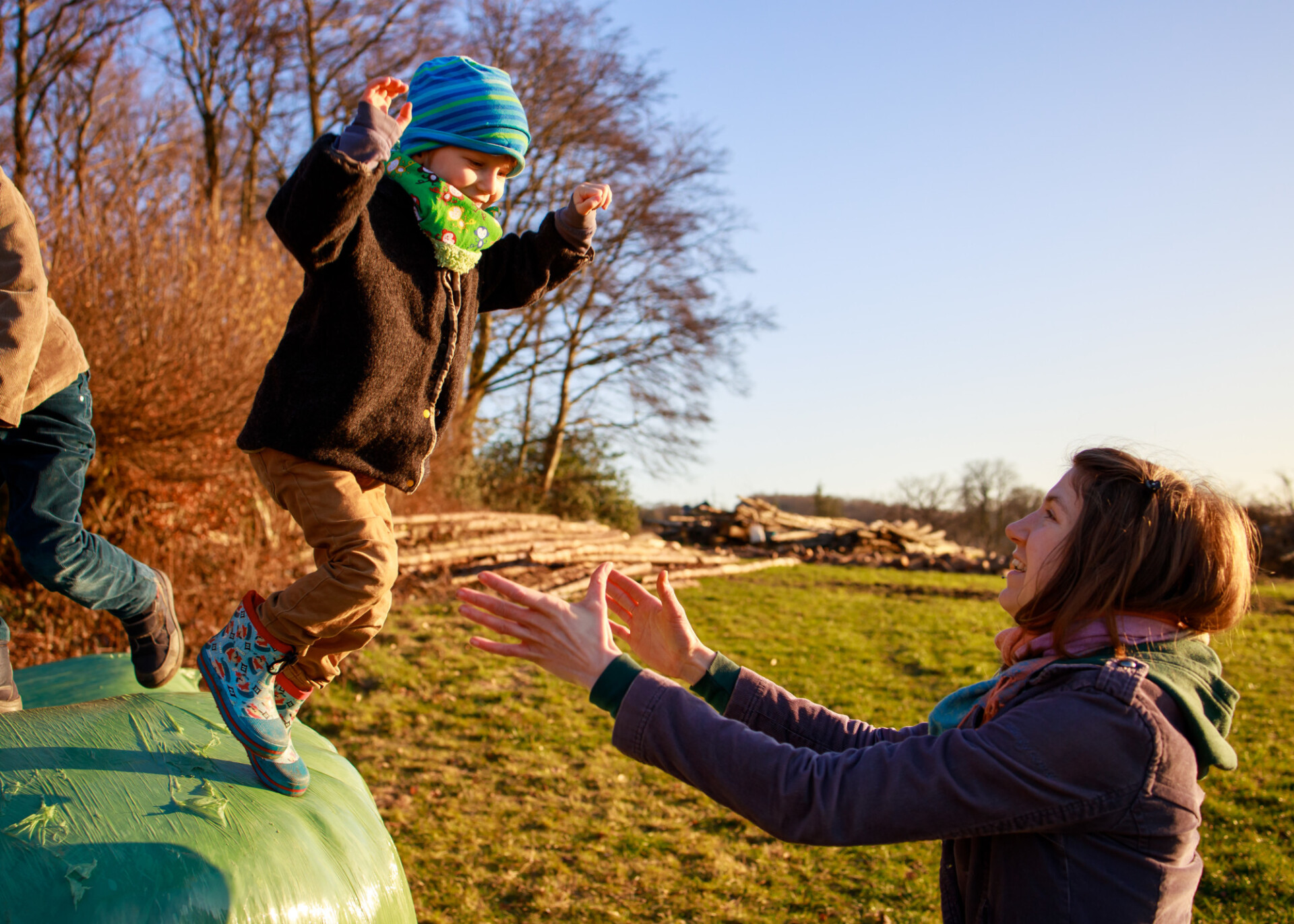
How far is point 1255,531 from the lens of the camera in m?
2.09

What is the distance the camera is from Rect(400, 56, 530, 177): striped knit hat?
9.37ft

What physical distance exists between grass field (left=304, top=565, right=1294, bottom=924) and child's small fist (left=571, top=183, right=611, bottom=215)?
2.25 meters

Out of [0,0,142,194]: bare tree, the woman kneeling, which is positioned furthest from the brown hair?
[0,0,142,194]: bare tree

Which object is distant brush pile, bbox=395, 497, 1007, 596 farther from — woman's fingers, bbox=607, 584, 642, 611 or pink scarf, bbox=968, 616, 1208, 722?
pink scarf, bbox=968, 616, 1208, 722

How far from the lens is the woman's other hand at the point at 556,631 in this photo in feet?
6.16

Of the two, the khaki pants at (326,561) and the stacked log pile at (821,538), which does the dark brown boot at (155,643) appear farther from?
the stacked log pile at (821,538)

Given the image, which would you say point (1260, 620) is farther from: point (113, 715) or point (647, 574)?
point (113, 715)

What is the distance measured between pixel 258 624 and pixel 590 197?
1.73 metres

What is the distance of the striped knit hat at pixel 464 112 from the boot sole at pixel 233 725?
1674 mm

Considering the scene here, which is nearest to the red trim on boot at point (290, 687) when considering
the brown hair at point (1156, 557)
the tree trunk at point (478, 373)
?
the brown hair at point (1156, 557)

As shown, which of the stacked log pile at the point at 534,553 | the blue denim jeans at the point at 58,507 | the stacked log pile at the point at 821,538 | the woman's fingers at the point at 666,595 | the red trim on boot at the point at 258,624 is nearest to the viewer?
the woman's fingers at the point at 666,595

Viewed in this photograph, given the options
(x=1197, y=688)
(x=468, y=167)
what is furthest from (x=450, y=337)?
(x=1197, y=688)

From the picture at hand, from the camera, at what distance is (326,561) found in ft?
9.33

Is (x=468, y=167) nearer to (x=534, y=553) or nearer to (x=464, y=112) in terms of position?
(x=464, y=112)
